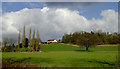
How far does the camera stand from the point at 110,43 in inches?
3110

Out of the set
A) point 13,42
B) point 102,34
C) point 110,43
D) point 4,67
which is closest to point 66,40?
point 102,34

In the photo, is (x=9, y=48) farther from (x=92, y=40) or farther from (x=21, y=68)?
(x=21, y=68)

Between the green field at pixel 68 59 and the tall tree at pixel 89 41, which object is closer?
the green field at pixel 68 59

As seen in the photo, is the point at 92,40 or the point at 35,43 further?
the point at 35,43

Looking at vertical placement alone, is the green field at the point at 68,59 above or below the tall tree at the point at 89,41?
below

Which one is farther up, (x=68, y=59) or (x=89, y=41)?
(x=89, y=41)

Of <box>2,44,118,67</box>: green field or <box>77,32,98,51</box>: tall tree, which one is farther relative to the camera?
<box>77,32,98,51</box>: tall tree

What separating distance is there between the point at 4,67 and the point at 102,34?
3325 inches

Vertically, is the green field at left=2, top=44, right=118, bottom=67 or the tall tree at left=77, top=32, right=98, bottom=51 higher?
the tall tree at left=77, top=32, right=98, bottom=51

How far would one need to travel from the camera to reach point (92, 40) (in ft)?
163

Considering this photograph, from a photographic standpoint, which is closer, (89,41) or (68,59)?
(68,59)

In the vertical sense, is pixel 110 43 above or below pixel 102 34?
below

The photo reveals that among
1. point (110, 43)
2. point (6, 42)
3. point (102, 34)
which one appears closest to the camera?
point (6, 42)

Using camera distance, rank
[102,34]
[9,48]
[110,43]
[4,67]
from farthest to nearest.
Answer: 1. [102,34]
2. [110,43]
3. [9,48]
4. [4,67]
